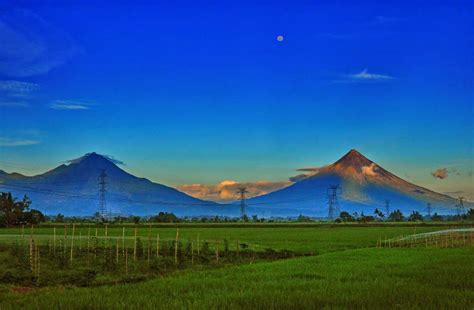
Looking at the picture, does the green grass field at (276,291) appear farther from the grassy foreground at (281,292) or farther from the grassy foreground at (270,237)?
the grassy foreground at (270,237)

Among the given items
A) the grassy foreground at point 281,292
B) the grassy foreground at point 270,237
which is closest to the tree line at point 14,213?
the grassy foreground at point 270,237

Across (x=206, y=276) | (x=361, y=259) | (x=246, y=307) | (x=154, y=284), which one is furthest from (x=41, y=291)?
(x=361, y=259)

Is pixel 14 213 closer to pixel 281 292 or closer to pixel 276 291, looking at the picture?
pixel 276 291

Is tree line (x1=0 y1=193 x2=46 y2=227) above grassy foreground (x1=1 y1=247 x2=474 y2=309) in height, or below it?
above

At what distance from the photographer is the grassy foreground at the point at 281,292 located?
399 inches

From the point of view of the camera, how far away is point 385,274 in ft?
50.6

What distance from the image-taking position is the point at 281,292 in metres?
11.7

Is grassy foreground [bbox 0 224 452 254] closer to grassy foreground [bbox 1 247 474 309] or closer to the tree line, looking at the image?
grassy foreground [bbox 1 247 474 309]

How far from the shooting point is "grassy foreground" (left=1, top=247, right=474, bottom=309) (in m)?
10.1

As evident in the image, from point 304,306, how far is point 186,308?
210 centimetres

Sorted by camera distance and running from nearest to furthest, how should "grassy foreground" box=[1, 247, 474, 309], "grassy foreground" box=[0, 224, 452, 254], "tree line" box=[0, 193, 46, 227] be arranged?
"grassy foreground" box=[1, 247, 474, 309] < "grassy foreground" box=[0, 224, 452, 254] < "tree line" box=[0, 193, 46, 227]

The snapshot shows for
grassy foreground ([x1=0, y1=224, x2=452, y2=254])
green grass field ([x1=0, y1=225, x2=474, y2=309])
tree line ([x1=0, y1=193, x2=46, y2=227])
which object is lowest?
grassy foreground ([x1=0, y1=224, x2=452, y2=254])

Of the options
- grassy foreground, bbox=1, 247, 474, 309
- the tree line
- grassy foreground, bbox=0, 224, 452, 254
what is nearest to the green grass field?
grassy foreground, bbox=1, 247, 474, 309

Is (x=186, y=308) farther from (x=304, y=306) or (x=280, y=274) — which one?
(x=280, y=274)
